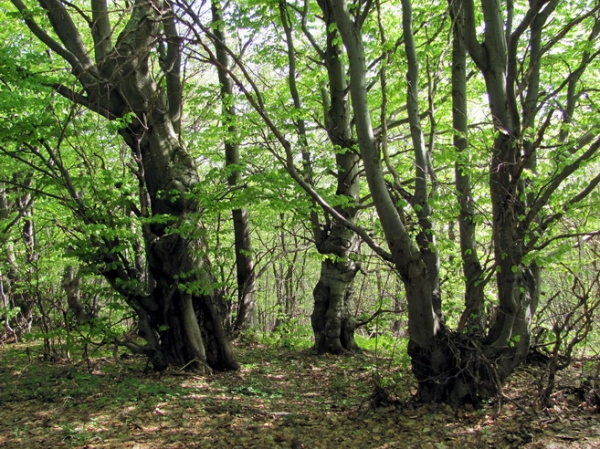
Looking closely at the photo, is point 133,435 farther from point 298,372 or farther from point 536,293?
point 536,293

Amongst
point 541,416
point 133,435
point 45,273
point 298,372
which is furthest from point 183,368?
point 541,416

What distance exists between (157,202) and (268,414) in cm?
365

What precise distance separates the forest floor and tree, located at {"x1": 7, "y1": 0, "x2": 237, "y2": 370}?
0.57m

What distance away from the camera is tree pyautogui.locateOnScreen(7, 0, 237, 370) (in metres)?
6.70

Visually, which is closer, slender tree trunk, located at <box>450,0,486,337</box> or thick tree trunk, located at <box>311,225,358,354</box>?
slender tree trunk, located at <box>450,0,486,337</box>

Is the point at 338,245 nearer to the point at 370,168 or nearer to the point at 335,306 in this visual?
the point at 335,306

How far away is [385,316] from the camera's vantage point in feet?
29.5

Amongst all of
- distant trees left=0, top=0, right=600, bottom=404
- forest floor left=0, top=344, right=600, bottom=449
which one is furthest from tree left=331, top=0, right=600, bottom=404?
forest floor left=0, top=344, right=600, bottom=449

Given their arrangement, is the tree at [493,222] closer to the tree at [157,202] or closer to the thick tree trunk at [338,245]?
the tree at [157,202]

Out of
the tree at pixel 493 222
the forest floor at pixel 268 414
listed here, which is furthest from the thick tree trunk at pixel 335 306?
the tree at pixel 493 222

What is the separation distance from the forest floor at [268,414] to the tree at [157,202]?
1.88 ft

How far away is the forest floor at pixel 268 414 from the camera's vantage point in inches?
161

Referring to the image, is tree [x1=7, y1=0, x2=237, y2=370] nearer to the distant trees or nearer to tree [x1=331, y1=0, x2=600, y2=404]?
the distant trees

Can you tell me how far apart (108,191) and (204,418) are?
316 centimetres
